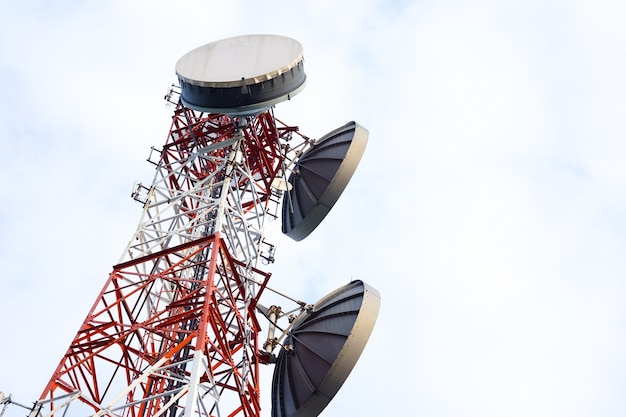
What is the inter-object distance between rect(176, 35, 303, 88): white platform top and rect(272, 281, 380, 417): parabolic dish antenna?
8270 mm

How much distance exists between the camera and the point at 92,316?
23703 millimetres

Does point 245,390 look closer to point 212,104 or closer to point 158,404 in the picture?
point 158,404

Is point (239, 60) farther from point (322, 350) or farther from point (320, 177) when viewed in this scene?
point (322, 350)

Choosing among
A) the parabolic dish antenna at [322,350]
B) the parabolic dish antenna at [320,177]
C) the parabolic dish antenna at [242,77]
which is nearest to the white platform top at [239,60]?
the parabolic dish antenna at [242,77]

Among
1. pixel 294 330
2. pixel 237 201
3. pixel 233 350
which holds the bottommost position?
pixel 233 350

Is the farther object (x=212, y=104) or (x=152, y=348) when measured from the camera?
(x=212, y=104)

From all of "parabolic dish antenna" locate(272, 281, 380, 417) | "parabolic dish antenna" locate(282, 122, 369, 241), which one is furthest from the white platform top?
"parabolic dish antenna" locate(272, 281, 380, 417)

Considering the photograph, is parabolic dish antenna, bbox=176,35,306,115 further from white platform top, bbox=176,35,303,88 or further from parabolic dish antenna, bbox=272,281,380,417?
parabolic dish antenna, bbox=272,281,380,417

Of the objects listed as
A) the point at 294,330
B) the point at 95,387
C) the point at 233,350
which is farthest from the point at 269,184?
the point at 95,387

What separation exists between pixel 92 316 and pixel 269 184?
1007 cm

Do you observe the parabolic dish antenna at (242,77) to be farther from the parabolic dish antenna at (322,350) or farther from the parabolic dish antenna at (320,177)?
the parabolic dish antenna at (322,350)

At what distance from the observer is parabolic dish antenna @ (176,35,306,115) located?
28922 mm

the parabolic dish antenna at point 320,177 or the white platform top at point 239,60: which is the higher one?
the white platform top at point 239,60

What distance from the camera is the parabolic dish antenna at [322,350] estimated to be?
24.8 m
